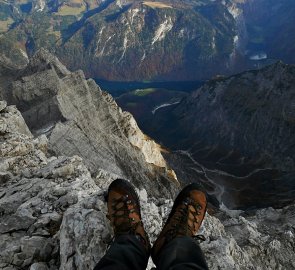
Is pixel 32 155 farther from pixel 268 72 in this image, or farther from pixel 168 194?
pixel 268 72

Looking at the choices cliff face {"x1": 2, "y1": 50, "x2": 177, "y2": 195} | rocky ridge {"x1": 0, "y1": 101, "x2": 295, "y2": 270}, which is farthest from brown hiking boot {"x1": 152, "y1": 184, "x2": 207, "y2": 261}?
cliff face {"x1": 2, "y1": 50, "x2": 177, "y2": 195}

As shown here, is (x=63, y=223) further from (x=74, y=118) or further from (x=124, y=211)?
(x=74, y=118)

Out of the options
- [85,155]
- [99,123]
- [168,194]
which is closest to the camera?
[85,155]

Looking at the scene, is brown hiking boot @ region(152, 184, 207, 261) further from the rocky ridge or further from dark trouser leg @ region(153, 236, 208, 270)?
the rocky ridge

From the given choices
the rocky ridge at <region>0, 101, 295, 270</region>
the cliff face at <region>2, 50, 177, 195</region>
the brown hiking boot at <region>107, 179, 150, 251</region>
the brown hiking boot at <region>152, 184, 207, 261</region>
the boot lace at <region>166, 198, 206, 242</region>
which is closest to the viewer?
the brown hiking boot at <region>152, 184, 207, 261</region>

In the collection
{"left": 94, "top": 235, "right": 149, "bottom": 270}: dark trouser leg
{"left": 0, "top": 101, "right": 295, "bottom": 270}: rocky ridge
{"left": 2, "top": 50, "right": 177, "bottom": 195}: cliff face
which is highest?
{"left": 94, "top": 235, "right": 149, "bottom": 270}: dark trouser leg

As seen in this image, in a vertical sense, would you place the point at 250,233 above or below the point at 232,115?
above

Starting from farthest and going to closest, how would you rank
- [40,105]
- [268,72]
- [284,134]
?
[268,72] < [284,134] < [40,105]

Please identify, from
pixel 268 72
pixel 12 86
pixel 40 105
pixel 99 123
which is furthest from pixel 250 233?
pixel 268 72

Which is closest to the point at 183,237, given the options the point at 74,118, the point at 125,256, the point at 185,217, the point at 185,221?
the point at 185,221
